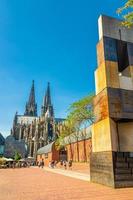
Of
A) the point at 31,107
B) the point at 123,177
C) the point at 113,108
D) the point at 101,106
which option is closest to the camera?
the point at 123,177

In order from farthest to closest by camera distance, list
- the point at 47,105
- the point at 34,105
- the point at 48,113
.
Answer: the point at 34,105 → the point at 47,105 → the point at 48,113

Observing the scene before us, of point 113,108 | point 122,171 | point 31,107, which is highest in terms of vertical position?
point 31,107

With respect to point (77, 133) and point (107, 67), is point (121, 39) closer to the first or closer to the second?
point (107, 67)

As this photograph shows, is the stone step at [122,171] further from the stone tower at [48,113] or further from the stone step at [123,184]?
the stone tower at [48,113]

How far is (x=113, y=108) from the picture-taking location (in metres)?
10.5

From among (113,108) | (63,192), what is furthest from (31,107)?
(63,192)

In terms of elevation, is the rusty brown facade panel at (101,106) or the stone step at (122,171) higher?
the rusty brown facade panel at (101,106)

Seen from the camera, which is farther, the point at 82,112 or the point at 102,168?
the point at 82,112

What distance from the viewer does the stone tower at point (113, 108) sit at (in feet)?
31.4

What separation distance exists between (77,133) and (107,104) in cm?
2834

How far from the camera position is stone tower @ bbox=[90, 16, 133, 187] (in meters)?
9.57

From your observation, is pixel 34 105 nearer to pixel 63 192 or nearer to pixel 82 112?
pixel 82 112

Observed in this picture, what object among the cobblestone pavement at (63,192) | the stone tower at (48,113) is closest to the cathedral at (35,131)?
the stone tower at (48,113)

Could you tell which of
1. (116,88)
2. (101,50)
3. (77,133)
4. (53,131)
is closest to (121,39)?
(101,50)
